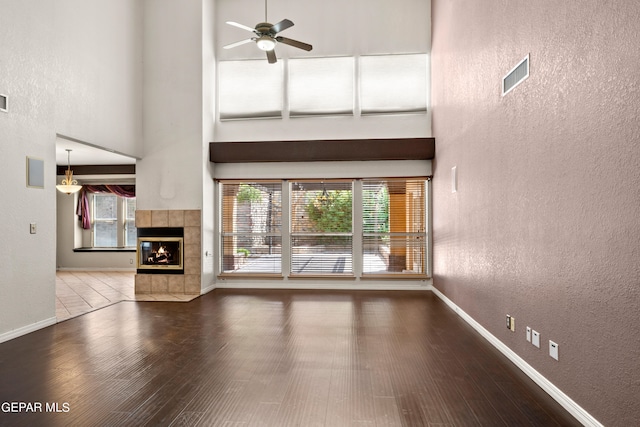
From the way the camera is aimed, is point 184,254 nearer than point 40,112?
No

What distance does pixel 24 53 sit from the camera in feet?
15.0

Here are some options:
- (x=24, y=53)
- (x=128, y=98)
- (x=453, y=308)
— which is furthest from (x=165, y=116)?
(x=453, y=308)

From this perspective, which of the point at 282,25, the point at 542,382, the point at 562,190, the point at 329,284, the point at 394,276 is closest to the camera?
the point at 562,190

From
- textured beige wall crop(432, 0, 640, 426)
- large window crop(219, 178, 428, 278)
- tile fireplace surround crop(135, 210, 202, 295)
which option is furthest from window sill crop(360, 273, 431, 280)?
tile fireplace surround crop(135, 210, 202, 295)

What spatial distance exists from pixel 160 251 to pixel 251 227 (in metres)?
1.68

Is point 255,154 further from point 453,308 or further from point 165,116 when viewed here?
point 453,308

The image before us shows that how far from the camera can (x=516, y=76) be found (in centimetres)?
361

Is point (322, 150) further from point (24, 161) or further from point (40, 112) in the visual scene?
point (24, 161)

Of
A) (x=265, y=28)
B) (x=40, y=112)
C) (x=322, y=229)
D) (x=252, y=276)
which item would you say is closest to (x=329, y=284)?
(x=322, y=229)

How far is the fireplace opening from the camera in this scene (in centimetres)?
716

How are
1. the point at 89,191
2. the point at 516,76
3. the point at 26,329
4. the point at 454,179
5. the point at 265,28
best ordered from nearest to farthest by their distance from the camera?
1. the point at 516,76
2. the point at 26,329
3. the point at 265,28
4. the point at 454,179
5. the point at 89,191

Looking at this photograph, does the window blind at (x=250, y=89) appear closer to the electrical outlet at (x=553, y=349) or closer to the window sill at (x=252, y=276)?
the window sill at (x=252, y=276)

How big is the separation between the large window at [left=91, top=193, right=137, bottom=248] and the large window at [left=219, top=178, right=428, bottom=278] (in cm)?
484

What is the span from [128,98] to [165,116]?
0.65 m
